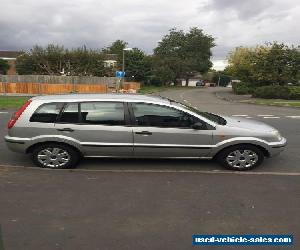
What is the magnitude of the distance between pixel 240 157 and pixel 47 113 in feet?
11.3

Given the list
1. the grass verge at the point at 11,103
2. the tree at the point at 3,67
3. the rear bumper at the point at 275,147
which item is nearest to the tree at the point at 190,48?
the tree at the point at 3,67

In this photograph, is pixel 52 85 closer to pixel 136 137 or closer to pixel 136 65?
pixel 136 65

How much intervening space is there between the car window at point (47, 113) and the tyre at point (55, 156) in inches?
17.7

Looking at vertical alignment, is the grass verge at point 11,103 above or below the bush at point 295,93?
below

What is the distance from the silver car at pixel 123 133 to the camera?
20.7ft

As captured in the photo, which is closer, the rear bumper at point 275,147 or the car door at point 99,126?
the car door at point 99,126

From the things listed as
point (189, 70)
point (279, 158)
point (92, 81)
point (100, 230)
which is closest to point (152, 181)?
point (100, 230)

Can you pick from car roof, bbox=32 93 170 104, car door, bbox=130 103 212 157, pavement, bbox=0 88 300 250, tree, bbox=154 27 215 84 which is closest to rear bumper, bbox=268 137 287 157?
pavement, bbox=0 88 300 250

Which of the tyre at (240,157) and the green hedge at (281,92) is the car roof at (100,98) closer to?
the tyre at (240,157)

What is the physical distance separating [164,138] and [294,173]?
2379mm

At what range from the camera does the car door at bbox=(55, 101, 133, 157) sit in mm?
6305

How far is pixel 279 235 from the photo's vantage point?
13.1 feet

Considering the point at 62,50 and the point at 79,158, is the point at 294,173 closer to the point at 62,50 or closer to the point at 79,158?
the point at 79,158

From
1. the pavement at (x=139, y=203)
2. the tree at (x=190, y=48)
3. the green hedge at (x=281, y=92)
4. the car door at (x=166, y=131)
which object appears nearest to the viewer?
the pavement at (x=139, y=203)
